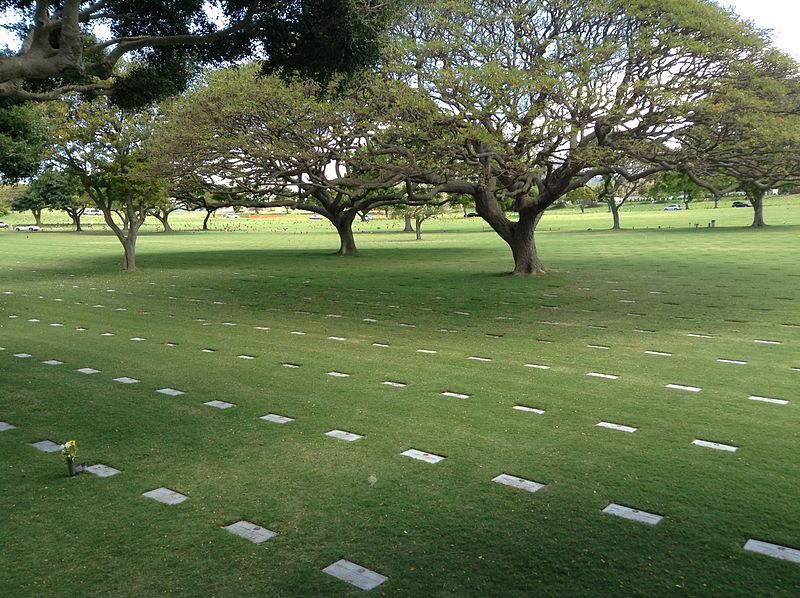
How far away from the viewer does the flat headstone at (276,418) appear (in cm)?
621

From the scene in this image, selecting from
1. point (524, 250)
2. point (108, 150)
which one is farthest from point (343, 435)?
point (108, 150)

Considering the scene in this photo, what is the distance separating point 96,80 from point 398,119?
6.55 metres

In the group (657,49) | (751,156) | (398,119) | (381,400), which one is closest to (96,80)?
(398,119)

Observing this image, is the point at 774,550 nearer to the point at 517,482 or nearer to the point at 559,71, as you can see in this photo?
the point at 517,482

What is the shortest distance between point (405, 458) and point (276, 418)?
5.50 feet

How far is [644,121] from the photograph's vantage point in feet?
49.2

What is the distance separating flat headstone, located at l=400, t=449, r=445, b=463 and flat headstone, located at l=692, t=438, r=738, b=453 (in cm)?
226

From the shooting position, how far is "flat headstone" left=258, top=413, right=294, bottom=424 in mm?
→ 6207

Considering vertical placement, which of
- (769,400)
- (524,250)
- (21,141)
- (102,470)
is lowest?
(769,400)

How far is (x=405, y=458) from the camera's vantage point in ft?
17.2

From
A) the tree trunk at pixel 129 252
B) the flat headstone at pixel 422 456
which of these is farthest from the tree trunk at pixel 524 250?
the flat headstone at pixel 422 456

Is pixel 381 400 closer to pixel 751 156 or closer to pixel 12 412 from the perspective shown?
pixel 12 412

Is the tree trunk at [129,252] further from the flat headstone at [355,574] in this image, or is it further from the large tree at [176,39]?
the flat headstone at [355,574]

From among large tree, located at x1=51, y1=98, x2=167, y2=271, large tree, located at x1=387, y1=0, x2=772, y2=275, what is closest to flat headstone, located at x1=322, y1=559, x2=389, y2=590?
large tree, located at x1=387, y1=0, x2=772, y2=275
